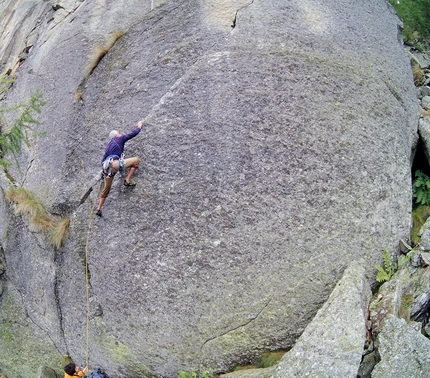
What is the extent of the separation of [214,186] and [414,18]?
8904 millimetres

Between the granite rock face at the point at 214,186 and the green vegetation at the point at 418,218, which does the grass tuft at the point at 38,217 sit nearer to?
the granite rock face at the point at 214,186

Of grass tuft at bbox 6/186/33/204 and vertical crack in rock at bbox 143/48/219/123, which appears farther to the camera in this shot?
grass tuft at bbox 6/186/33/204

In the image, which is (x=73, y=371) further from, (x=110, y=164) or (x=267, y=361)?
(x=110, y=164)

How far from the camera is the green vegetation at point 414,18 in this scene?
41.7 ft

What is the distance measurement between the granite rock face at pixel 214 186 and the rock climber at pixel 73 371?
424mm

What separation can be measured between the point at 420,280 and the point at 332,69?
461 cm

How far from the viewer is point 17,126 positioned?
999 cm

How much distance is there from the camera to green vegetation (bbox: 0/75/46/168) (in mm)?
9539

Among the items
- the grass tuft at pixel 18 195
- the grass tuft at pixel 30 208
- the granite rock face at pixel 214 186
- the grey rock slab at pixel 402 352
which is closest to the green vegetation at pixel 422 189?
the granite rock face at pixel 214 186

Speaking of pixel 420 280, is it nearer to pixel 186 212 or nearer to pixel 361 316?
pixel 361 316

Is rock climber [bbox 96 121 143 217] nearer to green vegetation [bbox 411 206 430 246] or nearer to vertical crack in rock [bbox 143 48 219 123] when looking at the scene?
vertical crack in rock [bbox 143 48 219 123]

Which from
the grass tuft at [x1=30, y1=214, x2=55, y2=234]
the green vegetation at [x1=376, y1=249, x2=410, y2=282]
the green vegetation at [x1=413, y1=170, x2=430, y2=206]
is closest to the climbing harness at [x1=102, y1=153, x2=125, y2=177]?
the grass tuft at [x1=30, y1=214, x2=55, y2=234]

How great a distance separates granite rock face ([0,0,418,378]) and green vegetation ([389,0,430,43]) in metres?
2.42

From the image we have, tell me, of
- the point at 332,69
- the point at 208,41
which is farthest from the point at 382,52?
the point at 208,41
